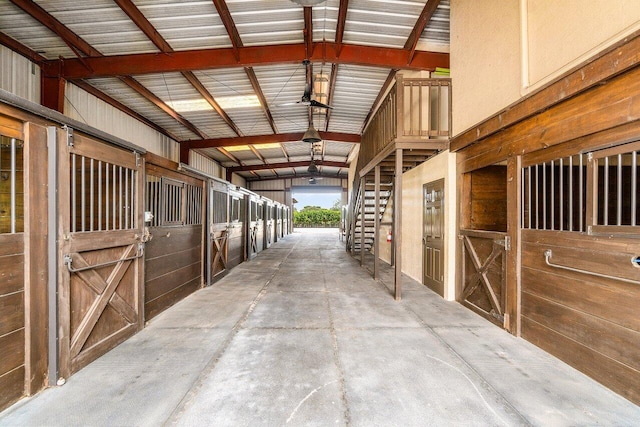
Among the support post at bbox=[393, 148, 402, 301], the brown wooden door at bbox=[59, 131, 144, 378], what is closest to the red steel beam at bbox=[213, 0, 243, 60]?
the brown wooden door at bbox=[59, 131, 144, 378]

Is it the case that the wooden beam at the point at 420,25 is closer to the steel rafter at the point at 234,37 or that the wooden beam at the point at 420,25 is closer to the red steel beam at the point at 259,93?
the steel rafter at the point at 234,37

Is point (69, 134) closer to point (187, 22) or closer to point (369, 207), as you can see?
point (187, 22)

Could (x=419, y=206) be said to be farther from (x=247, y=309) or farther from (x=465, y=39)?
(x=247, y=309)

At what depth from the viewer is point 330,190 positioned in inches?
922

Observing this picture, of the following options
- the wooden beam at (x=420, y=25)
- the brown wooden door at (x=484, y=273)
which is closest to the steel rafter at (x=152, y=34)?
the wooden beam at (x=420, y=25)

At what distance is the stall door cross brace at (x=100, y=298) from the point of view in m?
2.43

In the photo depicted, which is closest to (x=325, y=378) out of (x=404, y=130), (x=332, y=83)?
(x=404, y=130)

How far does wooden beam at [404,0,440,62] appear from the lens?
4.47 metres

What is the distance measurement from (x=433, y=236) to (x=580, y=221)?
2558 millimetres

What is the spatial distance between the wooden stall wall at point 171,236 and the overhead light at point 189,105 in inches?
144

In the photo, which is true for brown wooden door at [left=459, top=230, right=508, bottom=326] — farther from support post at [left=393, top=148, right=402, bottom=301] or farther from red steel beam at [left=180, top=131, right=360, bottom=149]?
red steel beam at [left=180, top=131, right=360, bottom=149]

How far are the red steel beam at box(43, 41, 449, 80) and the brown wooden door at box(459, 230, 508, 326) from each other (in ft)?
12.2

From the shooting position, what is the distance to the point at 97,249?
8.59 feet

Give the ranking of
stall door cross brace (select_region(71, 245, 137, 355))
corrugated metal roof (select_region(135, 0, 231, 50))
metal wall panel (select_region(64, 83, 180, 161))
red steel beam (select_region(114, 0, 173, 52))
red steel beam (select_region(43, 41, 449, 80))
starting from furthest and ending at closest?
metal wall panel (select_region(64, 83, 180, 161)), red steel beam (select_region(43, 41, 449, 80)), corrugated metal roof (select_region(135, 0, 231, 50)), red steel beam (select_region(114, 0, 173, 52)), stall door cross brace (select_region(71, 245, 137, 355))
